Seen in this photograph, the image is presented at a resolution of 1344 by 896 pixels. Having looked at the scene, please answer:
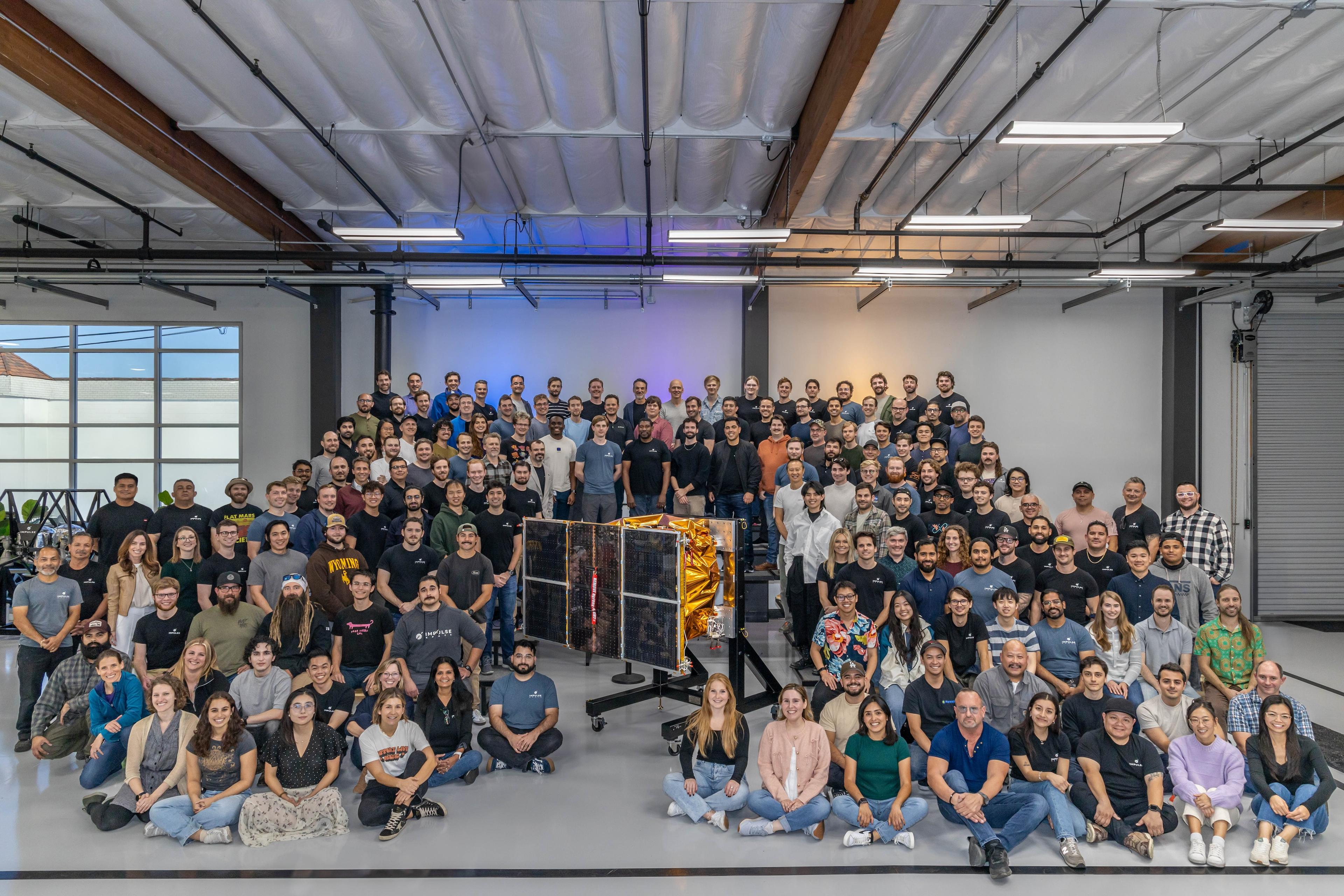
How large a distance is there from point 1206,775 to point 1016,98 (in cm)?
530

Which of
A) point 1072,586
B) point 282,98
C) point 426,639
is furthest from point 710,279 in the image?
point 426,639

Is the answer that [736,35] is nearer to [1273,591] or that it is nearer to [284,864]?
[284,864]

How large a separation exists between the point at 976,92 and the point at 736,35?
2.45 meters

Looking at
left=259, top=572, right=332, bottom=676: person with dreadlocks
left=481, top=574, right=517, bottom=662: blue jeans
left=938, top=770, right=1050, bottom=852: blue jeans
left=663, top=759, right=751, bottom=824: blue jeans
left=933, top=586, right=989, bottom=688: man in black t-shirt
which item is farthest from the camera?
left=481, top=574, right=517, bottom=662: blue jeans

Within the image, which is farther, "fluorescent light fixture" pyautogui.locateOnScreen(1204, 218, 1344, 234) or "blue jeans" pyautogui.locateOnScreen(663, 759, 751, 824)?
"fluorescent light fixture" pyautogui.locateOnScreen(1204, 218, 1344, 234)

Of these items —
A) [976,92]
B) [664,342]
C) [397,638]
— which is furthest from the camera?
[664,342]

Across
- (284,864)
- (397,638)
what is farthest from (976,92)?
(284,864)

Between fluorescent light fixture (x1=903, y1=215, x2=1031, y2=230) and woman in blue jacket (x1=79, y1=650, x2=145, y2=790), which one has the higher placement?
fluorescent light fixture (x1=903, y1=215, x2=1031, y2=230)

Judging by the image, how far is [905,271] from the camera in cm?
961

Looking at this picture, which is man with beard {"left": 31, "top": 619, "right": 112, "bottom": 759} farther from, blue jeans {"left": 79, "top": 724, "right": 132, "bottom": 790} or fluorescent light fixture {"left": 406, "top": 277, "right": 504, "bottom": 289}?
fluorescent light fixture {"left": 406, "top": 277, "right": 504, "bottom": 289}

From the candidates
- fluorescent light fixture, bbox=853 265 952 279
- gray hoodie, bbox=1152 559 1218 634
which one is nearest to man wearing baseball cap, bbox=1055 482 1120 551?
gray hoodie, bbox=1152 559 1218 634

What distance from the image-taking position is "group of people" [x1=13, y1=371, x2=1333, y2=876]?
15.8 feet

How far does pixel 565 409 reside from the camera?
11.1 metres

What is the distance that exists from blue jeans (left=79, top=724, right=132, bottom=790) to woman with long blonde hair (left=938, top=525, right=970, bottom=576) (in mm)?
6498
